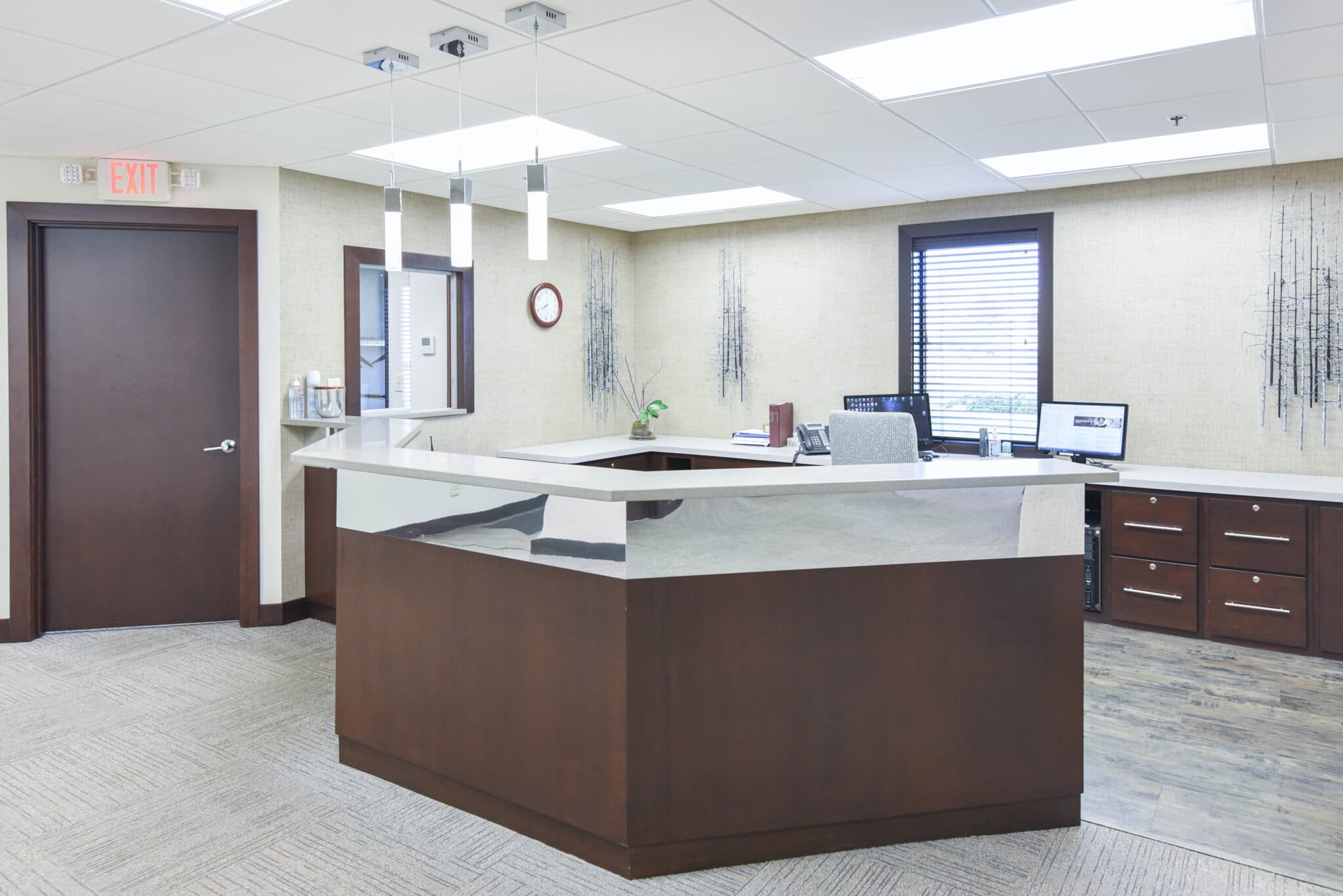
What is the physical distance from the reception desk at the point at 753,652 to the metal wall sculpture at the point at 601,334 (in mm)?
3660

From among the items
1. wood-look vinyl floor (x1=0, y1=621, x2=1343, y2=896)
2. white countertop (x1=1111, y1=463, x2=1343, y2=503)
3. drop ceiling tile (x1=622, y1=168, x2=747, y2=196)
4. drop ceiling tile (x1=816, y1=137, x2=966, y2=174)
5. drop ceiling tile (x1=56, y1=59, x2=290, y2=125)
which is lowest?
wood-look vinyl floor (x1=0, y1=621, x2=1343, y2=896)

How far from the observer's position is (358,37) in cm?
252

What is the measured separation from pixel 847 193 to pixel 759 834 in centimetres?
350

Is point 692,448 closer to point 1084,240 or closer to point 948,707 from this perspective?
point 1084,240

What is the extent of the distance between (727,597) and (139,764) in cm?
196

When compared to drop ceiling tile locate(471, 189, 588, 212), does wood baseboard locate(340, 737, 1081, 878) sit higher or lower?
lower

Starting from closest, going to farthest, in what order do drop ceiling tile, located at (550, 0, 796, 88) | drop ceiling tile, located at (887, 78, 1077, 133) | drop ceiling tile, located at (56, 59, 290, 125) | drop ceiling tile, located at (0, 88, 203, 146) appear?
1. drop ceiling tile, located at (550, 0, 796, 88)
2. drop ceiling tile, located at (56, 59, 290, 125)
3. drop ceiling tile, located at (887, 78, 1077, 133)
4. drop ceiling tile, located at (0, 88, 203, 146)

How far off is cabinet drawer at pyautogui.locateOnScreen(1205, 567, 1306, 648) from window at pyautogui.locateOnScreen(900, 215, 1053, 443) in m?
1.24

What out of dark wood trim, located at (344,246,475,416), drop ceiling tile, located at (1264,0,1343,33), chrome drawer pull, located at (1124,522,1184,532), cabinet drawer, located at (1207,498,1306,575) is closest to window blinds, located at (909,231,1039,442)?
chrome drawer pull, located at (1124,522,1184,532)

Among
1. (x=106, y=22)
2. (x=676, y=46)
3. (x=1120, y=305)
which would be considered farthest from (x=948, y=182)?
(x=106, y=22)

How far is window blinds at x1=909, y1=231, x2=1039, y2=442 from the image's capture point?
489cm

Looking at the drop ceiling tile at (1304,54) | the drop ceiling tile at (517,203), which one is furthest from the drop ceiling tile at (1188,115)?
the drop ceiling tile at (517,203)

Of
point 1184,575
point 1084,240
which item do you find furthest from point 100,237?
point 1184,575

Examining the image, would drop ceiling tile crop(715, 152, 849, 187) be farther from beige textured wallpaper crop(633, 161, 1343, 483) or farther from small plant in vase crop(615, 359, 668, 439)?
small plant in vase crop(615, 359, 668, 439)
